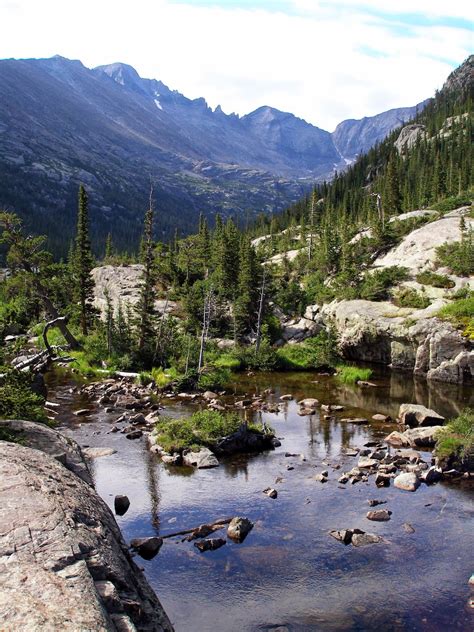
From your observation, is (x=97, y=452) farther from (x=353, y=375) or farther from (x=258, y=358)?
(x=258, y=358)

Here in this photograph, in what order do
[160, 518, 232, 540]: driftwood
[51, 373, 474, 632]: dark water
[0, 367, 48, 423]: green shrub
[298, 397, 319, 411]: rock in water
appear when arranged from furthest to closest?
[298, 397, 319, 411]: rock in water → [160, 518, 232, 540]: driftwood → [0, 367, 48, 423]: green shrub → [51, 373, 474, 632]: dark water

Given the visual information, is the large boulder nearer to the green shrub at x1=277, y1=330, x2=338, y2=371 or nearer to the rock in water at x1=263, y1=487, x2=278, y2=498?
the rock in water at x1=263, y1=487, x2=278, y2=498

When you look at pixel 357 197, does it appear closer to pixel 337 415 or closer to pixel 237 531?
pixel 337 415

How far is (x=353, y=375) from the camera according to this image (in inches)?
1967

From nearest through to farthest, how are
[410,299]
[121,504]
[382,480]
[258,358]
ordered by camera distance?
Result: [121,504] < [382,480] < [258,358] < [410,299]

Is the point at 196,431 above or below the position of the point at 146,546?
above

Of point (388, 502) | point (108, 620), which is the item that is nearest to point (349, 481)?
point (388, 502)

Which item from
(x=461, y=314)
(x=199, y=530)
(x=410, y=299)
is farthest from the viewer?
(x=410, y=299)

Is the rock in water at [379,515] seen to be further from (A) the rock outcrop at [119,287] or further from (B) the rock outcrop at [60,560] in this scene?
(A) the rock outcrop at [119,287]

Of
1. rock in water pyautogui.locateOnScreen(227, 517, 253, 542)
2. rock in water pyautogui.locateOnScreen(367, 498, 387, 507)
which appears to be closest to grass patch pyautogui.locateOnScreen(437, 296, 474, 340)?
rock in water pyautogui.locateOnScreen(367, 498, 387, 507)

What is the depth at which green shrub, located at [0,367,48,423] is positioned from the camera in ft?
65.7

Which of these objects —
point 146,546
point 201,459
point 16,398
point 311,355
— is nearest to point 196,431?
point 201,459

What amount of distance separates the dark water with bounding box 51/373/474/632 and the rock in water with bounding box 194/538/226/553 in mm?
241

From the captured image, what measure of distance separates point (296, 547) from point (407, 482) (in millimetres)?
7991
